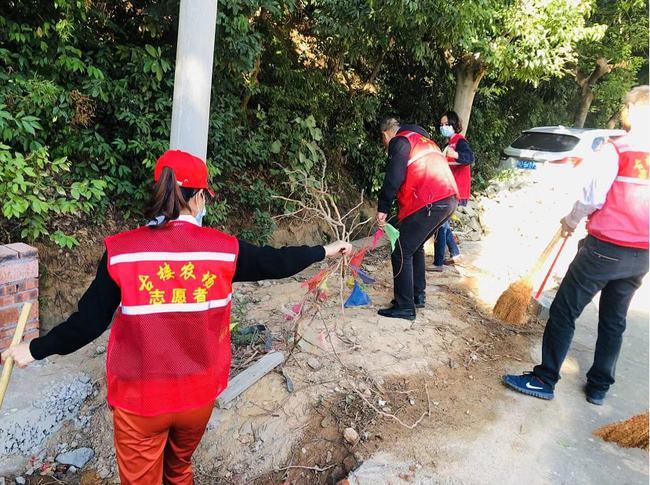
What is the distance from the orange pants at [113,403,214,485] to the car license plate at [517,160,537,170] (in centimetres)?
870

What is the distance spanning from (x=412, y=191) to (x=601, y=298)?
1.53 m

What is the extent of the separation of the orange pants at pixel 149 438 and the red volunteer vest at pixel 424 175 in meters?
2.46

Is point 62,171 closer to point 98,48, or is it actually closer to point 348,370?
point 98,48

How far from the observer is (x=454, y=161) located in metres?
5.09

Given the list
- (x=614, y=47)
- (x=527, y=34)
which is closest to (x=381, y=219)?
(x=527, y=34)

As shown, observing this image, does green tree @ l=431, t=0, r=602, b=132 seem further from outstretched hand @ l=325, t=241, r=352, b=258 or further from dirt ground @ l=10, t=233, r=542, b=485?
outstretched hand @ l=325, t=241, r=352, b=258

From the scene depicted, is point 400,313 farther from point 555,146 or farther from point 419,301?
point 555,146

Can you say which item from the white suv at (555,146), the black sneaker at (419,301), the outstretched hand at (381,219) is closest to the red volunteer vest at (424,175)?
the outstretched hand at (381,219)

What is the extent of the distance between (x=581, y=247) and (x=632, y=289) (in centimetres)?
39

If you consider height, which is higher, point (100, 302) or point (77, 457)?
point (100, 302)

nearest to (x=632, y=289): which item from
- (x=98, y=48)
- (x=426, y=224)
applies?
(x=426, y=224)

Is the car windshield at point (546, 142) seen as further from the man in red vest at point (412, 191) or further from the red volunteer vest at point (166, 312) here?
the red volunteer vest at point (166, 312)

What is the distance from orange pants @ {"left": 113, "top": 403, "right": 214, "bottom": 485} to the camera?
1.69m

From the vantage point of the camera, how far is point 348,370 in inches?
124
